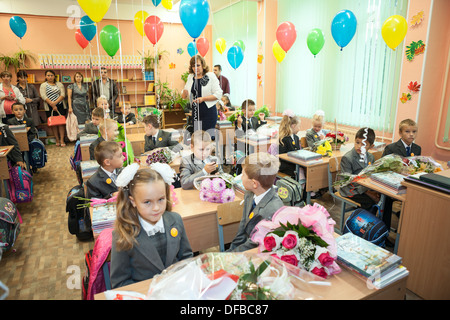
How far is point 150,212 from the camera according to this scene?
1387mm

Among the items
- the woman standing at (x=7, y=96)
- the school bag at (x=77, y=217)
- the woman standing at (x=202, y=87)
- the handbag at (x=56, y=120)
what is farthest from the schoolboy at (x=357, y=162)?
the handbag at (x=56, y=120)

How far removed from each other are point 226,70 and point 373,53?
15.4 ft

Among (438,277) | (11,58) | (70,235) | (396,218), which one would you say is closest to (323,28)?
(396,218)

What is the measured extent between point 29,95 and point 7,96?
1120 mm

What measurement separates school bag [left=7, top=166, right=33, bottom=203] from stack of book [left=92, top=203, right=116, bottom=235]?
2219 millimetres

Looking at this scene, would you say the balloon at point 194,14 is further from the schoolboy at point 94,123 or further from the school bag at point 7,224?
the school bag at point 7,224

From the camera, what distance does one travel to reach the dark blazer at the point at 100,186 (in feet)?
7.55

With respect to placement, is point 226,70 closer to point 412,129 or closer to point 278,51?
point 278,51

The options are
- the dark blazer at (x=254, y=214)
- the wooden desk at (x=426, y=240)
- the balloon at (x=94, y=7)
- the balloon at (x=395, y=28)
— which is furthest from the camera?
the balloon at (x=395, y=28)

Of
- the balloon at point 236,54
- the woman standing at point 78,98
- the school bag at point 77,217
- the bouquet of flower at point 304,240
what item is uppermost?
the balloon at point 236,54

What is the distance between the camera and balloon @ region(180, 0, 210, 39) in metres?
2.94

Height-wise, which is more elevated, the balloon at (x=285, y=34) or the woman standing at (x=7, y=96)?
the balloon at (x=285, y=34)

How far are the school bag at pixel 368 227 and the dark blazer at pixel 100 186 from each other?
6.46ft

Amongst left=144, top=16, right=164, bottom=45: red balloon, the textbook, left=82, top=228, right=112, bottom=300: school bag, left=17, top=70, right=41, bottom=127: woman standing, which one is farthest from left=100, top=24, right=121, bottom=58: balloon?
the textbook
